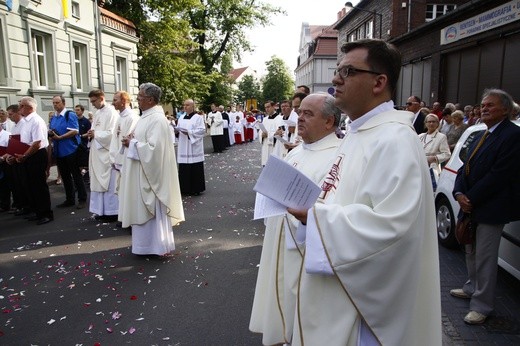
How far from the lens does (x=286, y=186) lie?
1.99 m

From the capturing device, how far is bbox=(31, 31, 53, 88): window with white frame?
1450 centimetres

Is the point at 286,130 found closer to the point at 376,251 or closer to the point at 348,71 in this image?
the point at 348,71

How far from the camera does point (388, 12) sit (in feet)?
80.7

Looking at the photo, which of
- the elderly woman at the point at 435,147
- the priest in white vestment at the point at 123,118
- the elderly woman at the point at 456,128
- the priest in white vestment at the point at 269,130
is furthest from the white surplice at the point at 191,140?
the elderly woman at the point at 456,128

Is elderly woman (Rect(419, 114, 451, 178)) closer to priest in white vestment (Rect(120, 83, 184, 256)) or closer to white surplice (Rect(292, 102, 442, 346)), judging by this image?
priest in white vestment (Rect(120, 83, 184, 256))

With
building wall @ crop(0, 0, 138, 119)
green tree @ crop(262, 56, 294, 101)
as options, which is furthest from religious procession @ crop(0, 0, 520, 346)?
green tree @ crop(262, 56, 294, 101)

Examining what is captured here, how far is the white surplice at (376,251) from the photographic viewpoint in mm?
1678

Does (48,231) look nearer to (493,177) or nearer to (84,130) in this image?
(84,130)

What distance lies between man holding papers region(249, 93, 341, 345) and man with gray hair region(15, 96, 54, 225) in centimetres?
587

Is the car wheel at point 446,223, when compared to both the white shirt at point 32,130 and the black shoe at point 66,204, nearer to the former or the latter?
the white shirt at point 32,130

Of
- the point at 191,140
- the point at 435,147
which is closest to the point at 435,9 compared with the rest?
the point at 191,140

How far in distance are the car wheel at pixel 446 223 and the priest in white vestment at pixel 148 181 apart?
152 inches

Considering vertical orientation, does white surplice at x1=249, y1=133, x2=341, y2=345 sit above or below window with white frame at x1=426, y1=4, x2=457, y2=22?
below

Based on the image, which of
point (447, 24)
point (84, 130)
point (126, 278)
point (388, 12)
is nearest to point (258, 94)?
point (388, 12)
